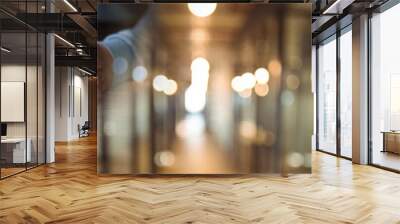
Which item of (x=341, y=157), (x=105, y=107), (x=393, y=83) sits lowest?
(x=341, y=157)

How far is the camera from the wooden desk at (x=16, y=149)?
657cm

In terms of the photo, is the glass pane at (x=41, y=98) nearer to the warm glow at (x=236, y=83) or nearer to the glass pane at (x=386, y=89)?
the warm glow at (x=236, y=83)

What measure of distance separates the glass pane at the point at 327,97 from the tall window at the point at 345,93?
0.47 m

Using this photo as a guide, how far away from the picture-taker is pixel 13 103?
6758 mm

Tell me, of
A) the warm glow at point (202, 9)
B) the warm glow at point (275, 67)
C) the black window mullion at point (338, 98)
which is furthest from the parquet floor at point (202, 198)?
the warm glow at point (202, 9)

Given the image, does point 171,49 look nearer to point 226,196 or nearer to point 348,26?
point 226,196

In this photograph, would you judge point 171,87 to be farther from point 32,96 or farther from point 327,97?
point 327,97

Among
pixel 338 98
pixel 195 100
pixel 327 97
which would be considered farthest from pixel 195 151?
pixel 327 97

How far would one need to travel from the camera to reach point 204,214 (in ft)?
12.8

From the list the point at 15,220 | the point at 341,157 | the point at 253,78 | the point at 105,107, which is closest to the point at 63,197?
the point at 15,220

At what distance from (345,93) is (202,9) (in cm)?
474

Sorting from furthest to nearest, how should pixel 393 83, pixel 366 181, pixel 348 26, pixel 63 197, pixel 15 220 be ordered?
pixel 348 26 → pixel 393 83 → pixel 366 181 → pixel 63 197 → pixel 15 220

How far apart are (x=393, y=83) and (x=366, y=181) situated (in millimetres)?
2416

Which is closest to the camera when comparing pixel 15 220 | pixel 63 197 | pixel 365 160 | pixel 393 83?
pixel 15 220
